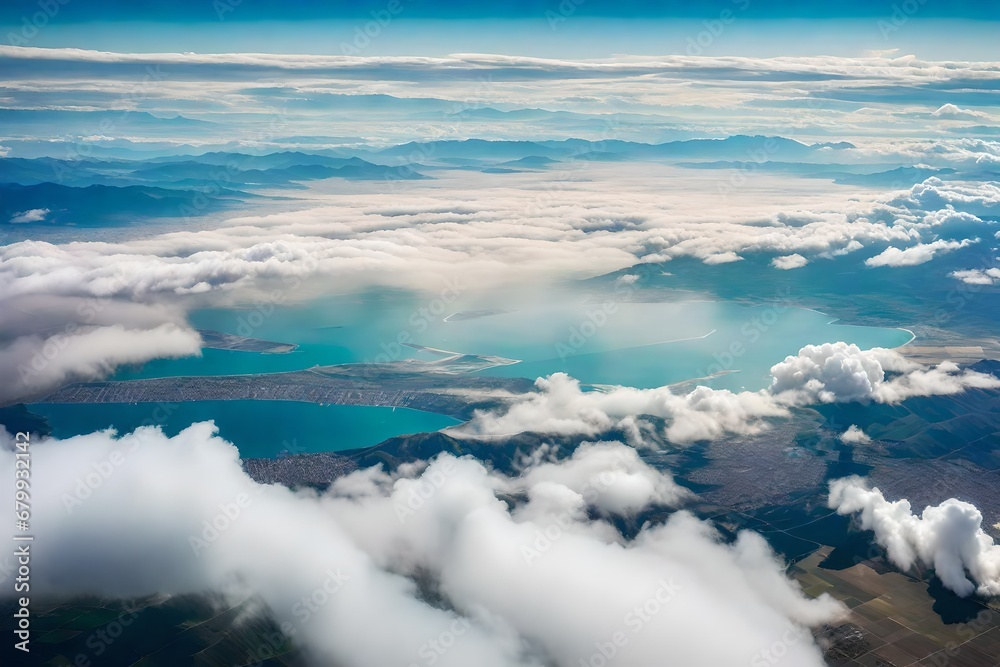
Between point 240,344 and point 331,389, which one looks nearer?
point 331,389

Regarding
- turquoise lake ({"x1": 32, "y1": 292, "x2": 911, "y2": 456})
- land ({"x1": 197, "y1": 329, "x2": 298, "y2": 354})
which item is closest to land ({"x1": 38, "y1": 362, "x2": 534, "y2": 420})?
turquoise lake ({"x1": 32, "y1": 292, "x2": 911, "y2": 456})

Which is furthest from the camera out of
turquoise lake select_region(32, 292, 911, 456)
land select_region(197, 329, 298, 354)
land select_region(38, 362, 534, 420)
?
land select_region(197, 329, 298, 354)

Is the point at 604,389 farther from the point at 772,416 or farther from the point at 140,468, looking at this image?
the point at 140,468

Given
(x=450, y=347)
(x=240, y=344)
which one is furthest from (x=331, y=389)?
(x=240, y=344)

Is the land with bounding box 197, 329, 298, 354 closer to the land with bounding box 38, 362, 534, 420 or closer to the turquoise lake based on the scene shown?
the turquoise lake

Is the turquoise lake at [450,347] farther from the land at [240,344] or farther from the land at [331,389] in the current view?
the land at [331,389]

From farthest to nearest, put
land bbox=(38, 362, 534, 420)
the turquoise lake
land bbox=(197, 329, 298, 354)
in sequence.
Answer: land bbox=(197, 329, 298, 354) → land bbox=(38, 362, 534, 420) → the turquoise lake

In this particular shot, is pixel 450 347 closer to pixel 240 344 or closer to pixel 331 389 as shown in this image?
pixel 331 389

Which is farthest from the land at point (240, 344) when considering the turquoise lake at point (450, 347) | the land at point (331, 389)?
the land at point (331, 389)

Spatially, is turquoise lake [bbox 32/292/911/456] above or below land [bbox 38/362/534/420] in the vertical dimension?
below
